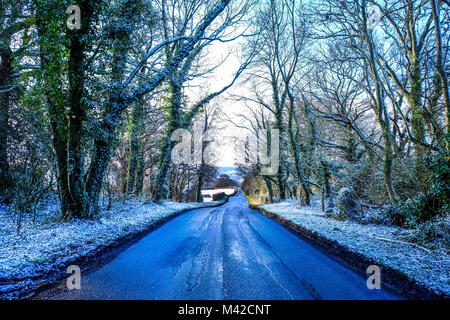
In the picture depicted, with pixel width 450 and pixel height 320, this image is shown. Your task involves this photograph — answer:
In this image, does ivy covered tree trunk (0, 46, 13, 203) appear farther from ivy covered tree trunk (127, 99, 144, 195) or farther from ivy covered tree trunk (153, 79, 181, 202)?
ivy covered tree trunk (153, 79, 181, 202)

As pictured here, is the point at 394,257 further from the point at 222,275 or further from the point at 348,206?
the point at 348,206

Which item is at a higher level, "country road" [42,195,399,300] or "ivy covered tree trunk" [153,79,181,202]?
"ivy covered tree trunk" [153,79,181,202]

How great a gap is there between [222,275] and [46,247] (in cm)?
307

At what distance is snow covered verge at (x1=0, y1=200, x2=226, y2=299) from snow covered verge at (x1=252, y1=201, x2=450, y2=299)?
461 centimetres

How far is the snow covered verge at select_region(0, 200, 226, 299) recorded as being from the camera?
7.92ft

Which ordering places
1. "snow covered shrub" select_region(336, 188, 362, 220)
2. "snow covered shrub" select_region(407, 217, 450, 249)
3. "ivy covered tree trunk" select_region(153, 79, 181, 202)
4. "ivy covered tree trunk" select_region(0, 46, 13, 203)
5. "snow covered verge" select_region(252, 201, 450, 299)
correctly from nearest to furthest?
"snow covered verge" select_region(252, 201, 450, 299) < "snow covered shrub" select_region(407, 217, 450, 249) < "snow covered shrub" select_region(336, 188, 362, 220) < "ivy covered tree trunk" select_region(0, 46, 13, 203) < "ivy covered tree trunk" select_region(153, 79, 181, 202)

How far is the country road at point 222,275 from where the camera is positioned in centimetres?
234

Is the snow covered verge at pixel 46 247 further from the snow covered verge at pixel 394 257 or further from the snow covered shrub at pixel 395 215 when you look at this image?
the snow covered shrub at pixel 395 215

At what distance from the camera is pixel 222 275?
9.27ft

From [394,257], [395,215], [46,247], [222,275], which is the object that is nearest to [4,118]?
[46,247]

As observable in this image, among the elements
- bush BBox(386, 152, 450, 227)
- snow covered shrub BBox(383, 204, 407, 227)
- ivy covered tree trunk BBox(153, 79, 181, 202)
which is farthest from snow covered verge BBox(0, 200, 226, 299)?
snow covered shrub BBox(383, 204, 407, 227)

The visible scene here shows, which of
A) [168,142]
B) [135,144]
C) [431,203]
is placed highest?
→ [168,142]

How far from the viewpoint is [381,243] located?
416 centimetres

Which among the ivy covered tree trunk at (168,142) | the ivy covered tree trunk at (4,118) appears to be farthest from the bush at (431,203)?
the ivy covered tree trunk at (4,118)
